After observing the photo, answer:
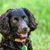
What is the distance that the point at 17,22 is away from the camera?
30.7 ft

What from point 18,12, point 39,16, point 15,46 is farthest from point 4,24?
point 39,16

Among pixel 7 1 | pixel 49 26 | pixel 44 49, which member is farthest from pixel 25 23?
pixel 7 1

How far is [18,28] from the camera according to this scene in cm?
932

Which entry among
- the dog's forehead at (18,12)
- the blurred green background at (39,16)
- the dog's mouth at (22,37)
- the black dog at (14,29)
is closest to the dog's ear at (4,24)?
the black dog at (14,29)

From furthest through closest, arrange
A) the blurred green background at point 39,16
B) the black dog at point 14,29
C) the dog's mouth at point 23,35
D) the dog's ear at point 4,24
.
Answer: the blurred green background at point 39,16, the dog's ear at point 4,24, the black dog at point 14,29, the dog's mouth at point 23,35

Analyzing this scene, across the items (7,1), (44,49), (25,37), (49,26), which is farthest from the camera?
(7,1)

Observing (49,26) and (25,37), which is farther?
(49,26)

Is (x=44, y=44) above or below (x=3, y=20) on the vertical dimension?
below

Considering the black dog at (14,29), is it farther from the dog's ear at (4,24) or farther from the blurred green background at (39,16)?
the blurred green background at (39,16)

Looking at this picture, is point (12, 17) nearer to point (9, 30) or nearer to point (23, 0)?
point (9, 30)

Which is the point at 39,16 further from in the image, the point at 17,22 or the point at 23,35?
the point at 23,35

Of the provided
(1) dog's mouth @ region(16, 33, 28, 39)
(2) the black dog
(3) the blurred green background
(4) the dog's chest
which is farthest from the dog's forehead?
(3) the blurred green background

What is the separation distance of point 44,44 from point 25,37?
2127mm

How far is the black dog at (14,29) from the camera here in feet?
30.6
